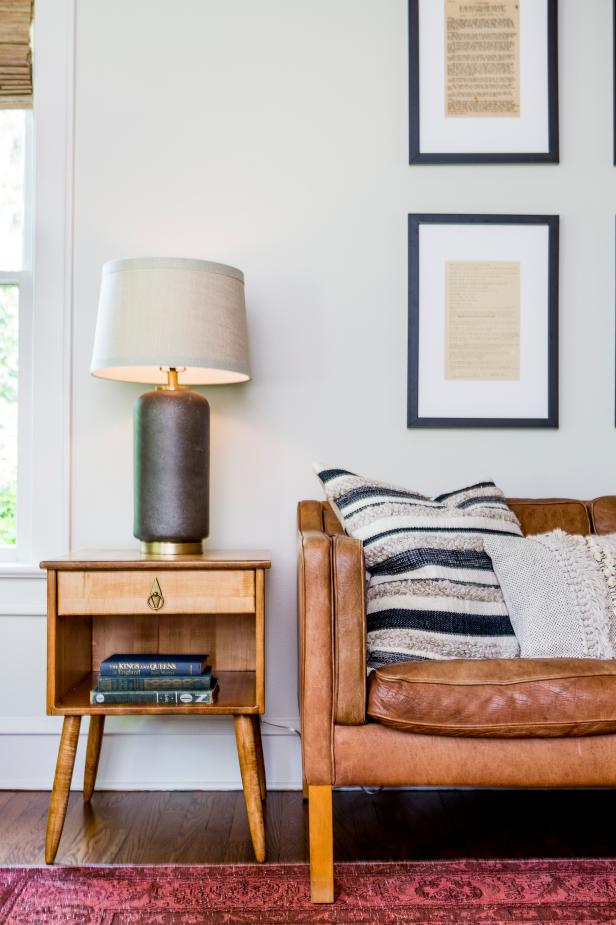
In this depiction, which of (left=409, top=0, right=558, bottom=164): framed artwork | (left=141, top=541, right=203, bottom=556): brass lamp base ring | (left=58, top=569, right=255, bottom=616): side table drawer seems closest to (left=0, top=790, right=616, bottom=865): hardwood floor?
(left=58, top=569, right=255, bottom=616): side table drawer

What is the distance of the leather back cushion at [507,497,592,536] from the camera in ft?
6.89

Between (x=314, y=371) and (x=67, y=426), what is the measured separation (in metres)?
0.76

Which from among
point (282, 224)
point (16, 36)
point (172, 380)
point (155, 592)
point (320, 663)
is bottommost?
point (320, 663)

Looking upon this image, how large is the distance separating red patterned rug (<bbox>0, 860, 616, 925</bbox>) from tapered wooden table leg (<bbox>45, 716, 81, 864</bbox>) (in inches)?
2.3

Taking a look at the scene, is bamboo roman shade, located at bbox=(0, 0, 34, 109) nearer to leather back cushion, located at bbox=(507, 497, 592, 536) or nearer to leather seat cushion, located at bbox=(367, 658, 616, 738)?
leather back cushion, located at bbox=(507, 497, 592, 536)

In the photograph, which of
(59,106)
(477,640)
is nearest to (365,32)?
(59,106)

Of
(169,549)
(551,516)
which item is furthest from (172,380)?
(551,516)

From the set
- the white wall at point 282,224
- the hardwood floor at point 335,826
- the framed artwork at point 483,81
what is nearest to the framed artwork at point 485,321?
the white wall at point 282,224

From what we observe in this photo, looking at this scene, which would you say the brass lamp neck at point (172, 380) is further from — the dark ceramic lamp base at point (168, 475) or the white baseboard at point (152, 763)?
the white baseboard at point (152, 763)

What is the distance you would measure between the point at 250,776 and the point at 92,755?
1.84 ft

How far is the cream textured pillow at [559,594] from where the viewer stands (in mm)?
1672

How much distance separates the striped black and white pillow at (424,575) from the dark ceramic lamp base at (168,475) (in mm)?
372

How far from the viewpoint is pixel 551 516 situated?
2.12 meters

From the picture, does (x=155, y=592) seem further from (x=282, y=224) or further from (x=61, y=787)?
(x=282, y=224)
